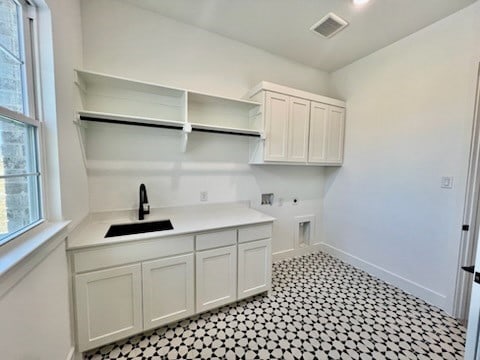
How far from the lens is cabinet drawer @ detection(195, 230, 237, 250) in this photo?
1.75 m

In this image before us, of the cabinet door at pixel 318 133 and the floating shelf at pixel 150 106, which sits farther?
the cabinet door at pixel 318 133

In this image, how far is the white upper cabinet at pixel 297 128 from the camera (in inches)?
93.3

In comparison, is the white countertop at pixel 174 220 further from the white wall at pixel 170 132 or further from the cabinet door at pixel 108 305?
the cabinet door at pixel 108 305

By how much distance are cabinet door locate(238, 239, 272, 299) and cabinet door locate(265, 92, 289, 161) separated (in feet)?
3.26

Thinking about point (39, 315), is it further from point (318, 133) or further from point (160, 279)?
point (318, 133)

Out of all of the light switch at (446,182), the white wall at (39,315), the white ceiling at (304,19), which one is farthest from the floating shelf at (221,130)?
the light switch at (446,182)

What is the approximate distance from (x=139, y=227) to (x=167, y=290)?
2.04ft

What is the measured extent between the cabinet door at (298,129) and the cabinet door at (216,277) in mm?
1379

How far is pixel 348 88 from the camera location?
2869 millimetres

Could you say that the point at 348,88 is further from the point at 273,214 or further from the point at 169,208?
the point at 169,208

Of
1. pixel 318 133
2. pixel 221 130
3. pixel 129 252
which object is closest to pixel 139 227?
pixel 129 252

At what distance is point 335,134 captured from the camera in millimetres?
2832

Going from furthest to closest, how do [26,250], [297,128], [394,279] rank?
[297,128]
[394,279]
[26,250]

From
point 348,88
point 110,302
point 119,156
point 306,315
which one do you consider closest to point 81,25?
point 119,156
